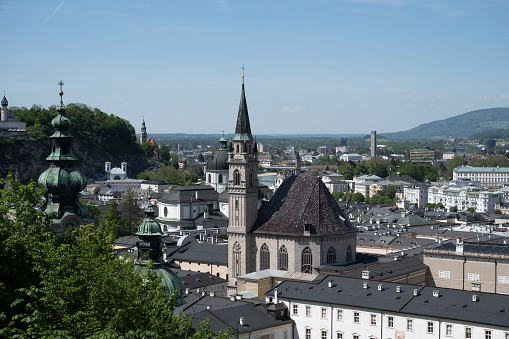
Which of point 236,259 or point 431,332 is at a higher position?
point 236,259

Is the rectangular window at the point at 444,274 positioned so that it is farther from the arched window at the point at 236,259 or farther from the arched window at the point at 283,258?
the arched window at the point at 236,259

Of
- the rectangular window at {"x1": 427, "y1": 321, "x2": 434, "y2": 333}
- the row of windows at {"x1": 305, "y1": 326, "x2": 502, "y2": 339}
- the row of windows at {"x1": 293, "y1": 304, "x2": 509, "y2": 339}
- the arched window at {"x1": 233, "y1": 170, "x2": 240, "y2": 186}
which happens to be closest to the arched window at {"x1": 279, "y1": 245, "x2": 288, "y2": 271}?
the arched window at {"x1": 233, "y1": 170, "x2": 240, "y2": 186}

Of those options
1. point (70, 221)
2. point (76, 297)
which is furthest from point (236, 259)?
point (76, 297)

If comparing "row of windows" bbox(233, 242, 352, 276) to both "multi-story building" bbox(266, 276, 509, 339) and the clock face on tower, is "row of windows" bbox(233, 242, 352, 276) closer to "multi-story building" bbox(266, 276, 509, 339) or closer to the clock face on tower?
"multi-story building" bbox(266, 276, 509, 339)

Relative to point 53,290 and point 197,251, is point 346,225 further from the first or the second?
point 53,290

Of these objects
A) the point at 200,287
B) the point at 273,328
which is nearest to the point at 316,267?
the point at 200,287

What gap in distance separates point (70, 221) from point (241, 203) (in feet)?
101

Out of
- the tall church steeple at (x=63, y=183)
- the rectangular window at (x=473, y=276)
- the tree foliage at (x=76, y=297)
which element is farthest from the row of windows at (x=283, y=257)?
the tree foliage at (x=76, y=297)

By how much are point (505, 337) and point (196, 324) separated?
727 inches

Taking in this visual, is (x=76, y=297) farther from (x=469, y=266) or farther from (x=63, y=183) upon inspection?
(x=469, y=266)

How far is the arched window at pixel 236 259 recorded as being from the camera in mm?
72750

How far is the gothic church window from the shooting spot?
72750mm

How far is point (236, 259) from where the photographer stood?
7306cm

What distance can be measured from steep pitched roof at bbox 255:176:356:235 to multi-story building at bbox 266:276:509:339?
11.5 m
